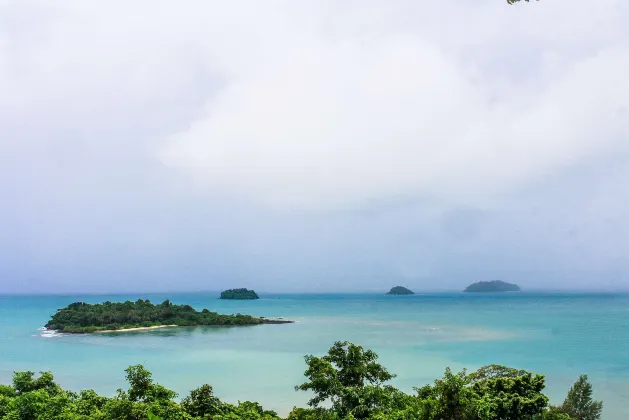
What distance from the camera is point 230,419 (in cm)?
846

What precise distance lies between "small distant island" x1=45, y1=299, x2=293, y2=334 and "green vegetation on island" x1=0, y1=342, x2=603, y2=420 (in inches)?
1663

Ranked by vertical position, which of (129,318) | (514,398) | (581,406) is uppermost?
(514,398)

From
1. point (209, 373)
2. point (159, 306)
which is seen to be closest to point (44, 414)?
point (209, 373)

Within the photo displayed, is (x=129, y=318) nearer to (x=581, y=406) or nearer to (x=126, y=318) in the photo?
(x=126, y=318)

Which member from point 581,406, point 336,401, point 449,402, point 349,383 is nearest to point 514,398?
point 449,402

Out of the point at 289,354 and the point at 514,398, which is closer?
the point at 514,398

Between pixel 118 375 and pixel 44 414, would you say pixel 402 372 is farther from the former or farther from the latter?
pixel 44 414

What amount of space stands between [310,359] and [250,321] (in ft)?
157

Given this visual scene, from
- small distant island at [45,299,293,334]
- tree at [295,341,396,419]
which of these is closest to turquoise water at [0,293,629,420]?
small distant island at [45,299,293,334]

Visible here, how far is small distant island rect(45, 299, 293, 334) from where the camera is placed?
4831 cm

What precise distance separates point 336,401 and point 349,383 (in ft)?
2.45

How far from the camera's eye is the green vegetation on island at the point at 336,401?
8672mm

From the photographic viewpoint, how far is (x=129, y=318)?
2024 inches

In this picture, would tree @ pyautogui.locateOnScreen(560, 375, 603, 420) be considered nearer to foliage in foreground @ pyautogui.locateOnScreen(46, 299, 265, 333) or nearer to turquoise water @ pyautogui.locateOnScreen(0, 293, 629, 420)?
turquoise water @ pyautogui.locateOnScreen(0, 293, 629, 420)
